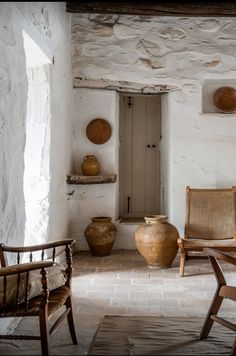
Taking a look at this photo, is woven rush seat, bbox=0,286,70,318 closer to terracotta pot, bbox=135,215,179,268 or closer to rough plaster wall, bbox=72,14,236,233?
terracotta pot, bbox=135,215,179,268

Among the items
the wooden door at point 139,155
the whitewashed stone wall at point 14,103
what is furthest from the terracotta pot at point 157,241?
the whitewashed stone wall at point 14,103

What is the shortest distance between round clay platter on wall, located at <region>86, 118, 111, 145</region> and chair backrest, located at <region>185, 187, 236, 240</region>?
1.26 meters

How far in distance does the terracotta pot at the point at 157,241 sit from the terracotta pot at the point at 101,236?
68cm

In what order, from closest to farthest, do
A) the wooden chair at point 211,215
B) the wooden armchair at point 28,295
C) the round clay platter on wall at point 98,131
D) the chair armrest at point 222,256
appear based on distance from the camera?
the wooden armchair at point 28,295
the chair armrest at point 222,256
the wooden chair at point 211,215
the round clay platter on wall at point 98,131

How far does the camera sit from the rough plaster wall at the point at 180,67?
17.4 ft

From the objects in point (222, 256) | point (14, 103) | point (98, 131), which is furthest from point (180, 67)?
point (222, 256)

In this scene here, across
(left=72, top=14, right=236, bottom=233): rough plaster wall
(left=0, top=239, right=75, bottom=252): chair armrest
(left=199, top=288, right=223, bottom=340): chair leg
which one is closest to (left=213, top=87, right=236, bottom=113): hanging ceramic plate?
(left=72, top=14, right=236, bottom=233): rough plaster wall

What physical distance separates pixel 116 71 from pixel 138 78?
11.1 inches

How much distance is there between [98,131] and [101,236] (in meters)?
1.32

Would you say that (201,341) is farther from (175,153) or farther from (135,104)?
(135,104)

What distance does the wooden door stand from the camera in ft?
19.7

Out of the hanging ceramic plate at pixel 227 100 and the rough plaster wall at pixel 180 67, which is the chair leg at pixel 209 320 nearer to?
the rough plaster wall at pixel 180 67

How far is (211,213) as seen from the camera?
190 inches

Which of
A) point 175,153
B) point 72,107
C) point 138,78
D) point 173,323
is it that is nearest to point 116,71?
point 138,78
